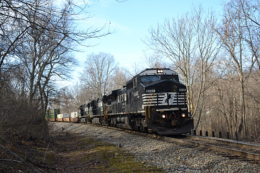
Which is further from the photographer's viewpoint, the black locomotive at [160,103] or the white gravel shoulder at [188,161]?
the black locomotive at [160,103]

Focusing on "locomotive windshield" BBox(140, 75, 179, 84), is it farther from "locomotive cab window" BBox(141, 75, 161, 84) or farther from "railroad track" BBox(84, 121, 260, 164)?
"railroad track" BBox(84, 121, 260, 164)

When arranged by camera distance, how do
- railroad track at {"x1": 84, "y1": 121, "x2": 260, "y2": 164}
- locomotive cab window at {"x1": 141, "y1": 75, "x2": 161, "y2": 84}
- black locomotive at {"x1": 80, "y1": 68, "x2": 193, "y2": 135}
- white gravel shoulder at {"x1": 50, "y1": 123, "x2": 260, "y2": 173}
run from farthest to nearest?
locomotive cab window at {"x1": 141, "y1": 75, "x2": 161, "y2": 84} < black locomotive at {"x1": 80, "y1": 68, "x2": 193, "y2": 135} < railroad track at {"x1": 84, "y1": 121, "x2": 260, "y2": 164} < white gravel shoulder at {"x1": 50, "y1": 123, "x2": 260, "y2": 173}

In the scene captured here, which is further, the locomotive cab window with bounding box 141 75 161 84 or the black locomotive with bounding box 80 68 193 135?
the locomotive cab window with bounding box 141 75 161 84

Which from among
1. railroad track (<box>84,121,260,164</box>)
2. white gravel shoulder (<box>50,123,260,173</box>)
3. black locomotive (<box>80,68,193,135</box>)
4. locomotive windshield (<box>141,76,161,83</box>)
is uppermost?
locomotive windshield (<box>141,76,161,83</box>)

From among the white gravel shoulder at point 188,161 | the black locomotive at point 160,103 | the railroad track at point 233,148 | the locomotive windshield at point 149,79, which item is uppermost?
the locomotive windshield at point 149,79

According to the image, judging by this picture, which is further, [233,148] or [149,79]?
[149,79]

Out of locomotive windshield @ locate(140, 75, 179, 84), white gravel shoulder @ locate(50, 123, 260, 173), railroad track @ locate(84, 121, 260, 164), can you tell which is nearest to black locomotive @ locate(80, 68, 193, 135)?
locomotive windshield @ locate(140, 75, 179, 84)

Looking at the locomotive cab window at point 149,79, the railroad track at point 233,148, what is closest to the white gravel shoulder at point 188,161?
the railroad track at point 233,148

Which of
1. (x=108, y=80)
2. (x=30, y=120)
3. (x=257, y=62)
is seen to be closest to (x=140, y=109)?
(x=30, y=120)

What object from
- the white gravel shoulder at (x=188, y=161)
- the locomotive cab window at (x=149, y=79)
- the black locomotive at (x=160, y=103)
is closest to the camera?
the white gravel shoulder at (x=188, y=161)

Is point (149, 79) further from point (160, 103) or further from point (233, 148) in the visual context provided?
point (233, 148)

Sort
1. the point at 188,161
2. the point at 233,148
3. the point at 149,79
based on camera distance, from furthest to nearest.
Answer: the point at 149,79, the point at 233,148, the point at 188,161

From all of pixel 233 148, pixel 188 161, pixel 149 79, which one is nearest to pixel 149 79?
pixel 149 79

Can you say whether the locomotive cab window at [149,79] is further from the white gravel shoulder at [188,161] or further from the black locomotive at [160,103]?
the white gravel shoulder at [188,161]
